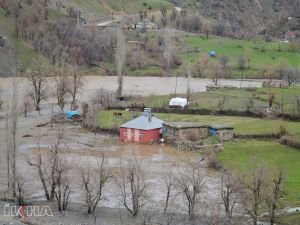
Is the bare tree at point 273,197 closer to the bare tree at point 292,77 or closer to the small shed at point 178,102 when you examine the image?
the small shed at point 178,102

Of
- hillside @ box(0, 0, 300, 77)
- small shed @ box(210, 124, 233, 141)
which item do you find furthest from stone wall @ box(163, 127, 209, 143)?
hillside @ box(0, 0, 300, 77)

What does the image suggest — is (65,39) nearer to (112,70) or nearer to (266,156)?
(112,70)

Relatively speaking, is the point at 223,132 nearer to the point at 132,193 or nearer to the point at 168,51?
the point at 132,193

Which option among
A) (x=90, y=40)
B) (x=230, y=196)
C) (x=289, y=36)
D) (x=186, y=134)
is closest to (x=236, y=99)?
(x=186, y=134)

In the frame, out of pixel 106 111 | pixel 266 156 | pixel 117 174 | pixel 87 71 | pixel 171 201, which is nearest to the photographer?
pixel 171 201

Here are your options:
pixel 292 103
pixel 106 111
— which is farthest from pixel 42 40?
pixel 292 103

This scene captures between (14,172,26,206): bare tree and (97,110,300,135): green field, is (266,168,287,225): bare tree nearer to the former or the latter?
(14,172,26,206): bare tree
